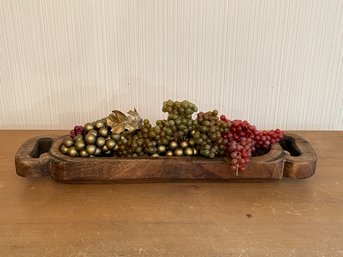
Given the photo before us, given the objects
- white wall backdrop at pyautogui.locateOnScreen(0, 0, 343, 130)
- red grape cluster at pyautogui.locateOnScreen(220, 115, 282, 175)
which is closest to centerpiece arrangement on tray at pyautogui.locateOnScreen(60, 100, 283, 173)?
red grape cluster at pyautogui.locateOnScreen(220, 115, 282, 175)

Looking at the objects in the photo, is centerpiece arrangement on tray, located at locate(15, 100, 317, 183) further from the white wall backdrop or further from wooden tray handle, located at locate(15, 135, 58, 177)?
the white wall backdrop

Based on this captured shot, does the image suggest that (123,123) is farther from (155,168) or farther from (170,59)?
(170,59)

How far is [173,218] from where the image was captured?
562 millimetres

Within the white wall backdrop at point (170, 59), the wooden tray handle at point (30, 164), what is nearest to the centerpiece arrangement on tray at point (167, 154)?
the wooden tray handle at point (30, 164)

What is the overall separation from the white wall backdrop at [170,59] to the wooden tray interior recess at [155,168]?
0.29 metres

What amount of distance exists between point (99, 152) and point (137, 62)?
309mm

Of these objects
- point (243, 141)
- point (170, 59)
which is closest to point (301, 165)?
point (243, 141)

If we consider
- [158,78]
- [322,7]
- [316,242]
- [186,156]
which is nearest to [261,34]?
[322,7]

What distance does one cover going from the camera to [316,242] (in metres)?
0.51

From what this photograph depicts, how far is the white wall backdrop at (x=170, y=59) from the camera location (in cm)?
83

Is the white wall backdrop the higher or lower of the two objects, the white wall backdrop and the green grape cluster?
the higher

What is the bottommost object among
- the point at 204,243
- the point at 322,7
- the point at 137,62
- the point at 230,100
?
the point at 204,243

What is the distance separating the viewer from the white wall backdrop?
831 millimetres

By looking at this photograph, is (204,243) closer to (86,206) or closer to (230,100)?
(86,206)
